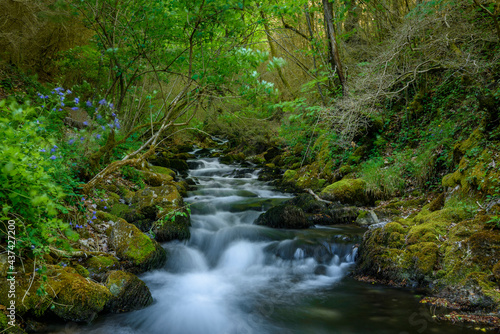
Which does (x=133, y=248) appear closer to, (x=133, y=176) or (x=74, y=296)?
(x=74, y=296)

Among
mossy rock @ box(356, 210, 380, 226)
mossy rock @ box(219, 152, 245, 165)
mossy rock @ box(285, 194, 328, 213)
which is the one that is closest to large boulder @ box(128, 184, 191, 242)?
mossy rock @ box(285, 194, 328, 213)

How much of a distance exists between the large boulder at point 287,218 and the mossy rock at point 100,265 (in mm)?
4046

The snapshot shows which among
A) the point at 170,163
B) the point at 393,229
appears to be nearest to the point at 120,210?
the point at 393,229

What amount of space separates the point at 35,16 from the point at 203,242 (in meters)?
7.86

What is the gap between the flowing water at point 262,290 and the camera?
12.6 feet

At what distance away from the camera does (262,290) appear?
16.9 feet

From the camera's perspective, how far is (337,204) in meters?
8.55

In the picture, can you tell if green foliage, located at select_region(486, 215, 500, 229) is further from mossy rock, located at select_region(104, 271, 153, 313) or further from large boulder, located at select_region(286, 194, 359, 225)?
mossy rock, located at select_region(104, 271, 153, 313)

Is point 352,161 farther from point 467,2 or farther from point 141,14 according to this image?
point 141,14

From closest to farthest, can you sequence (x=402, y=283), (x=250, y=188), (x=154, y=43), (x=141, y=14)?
(x=402, y=283) → (x=141, y=14) → (x=154, y=43) → (x=250, y=188)

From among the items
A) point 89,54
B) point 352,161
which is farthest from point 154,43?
point 352,161

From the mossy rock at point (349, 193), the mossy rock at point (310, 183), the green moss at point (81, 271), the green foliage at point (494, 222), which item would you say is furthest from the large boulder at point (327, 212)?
the green moss at point (81, 271)

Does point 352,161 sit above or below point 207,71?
below

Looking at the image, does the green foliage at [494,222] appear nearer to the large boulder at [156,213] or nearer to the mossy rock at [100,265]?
the large boulder at [156,213]
